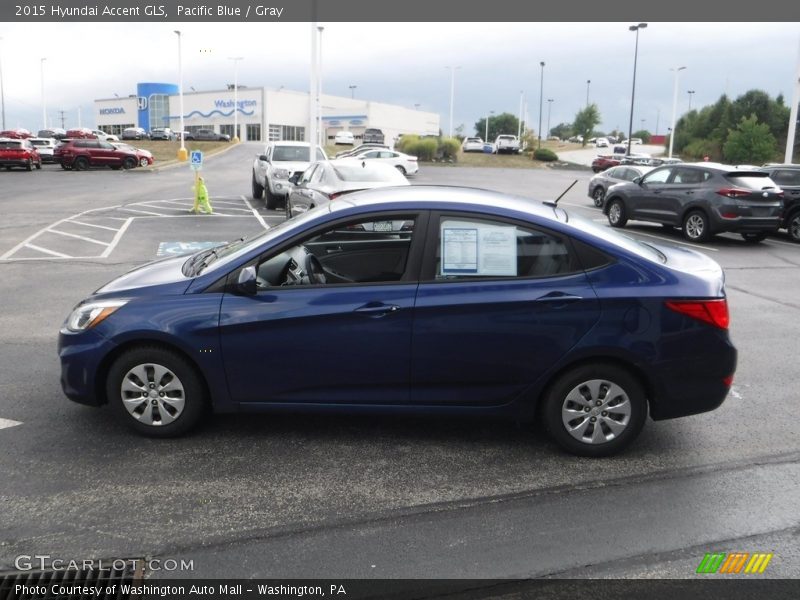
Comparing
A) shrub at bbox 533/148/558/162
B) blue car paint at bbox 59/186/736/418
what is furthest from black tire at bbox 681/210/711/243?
shrub at bbox 533/148/558/162

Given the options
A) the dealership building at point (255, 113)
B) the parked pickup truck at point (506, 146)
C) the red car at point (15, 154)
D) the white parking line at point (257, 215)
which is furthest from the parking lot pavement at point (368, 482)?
the dealership building at point (255, 113)

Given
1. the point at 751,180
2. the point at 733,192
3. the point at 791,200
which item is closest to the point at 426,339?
the point at 733,192

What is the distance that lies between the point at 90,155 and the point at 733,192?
3329 cm

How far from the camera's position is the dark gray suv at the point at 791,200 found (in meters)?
17.2

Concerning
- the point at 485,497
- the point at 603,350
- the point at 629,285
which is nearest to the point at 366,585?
the point at 485,497

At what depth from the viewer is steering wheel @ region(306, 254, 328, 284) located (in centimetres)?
496

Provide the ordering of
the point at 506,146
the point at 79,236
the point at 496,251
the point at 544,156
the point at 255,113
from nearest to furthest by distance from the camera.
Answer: the point at 496,251
the point at 79,236
the point at 544,156
the point at 506,146
the point at 255,113

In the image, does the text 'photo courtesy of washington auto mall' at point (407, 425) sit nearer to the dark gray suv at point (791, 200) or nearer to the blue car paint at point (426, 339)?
the blue car paint at point (426, 339)

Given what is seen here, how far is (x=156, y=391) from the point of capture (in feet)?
16.0

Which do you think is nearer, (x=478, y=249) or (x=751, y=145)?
(x=478, y=249)

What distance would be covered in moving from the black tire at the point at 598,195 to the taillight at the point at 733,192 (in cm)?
949

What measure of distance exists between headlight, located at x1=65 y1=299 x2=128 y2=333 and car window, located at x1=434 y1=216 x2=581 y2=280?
208cm

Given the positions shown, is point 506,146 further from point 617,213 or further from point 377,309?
point 377,309

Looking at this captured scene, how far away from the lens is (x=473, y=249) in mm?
4801
